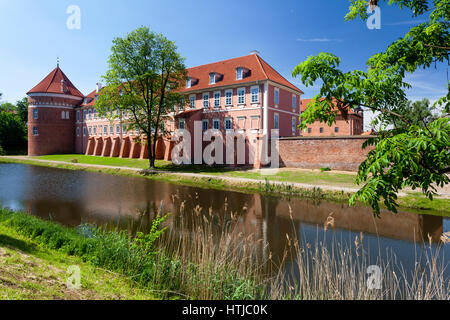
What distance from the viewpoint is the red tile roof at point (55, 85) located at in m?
48.9

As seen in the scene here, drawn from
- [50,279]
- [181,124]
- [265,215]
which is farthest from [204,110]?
[50,279]

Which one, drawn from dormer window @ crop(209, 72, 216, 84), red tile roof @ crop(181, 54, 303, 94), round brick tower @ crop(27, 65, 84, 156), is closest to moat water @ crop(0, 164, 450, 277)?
red tile roof @ crop(181, 54, 303, 94)

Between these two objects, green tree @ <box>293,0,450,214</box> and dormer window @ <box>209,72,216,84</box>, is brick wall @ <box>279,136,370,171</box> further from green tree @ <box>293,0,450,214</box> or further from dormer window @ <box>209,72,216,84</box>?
green tree @ <box>293,0,450,214</box>

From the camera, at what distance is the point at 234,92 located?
30656 millimetres

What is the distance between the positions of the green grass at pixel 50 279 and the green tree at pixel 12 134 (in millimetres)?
62964

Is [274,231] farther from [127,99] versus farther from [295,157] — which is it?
[127,99]

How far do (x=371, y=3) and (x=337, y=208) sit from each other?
433 inches

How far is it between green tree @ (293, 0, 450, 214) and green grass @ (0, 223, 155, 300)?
3961 millimetres

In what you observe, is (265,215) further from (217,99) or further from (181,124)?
(181,124)

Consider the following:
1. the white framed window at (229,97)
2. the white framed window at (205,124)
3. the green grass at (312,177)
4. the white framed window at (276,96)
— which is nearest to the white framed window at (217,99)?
the white framed window at (229,97)

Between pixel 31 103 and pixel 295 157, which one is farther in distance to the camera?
pixel 31 103

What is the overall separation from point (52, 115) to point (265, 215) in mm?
51653
